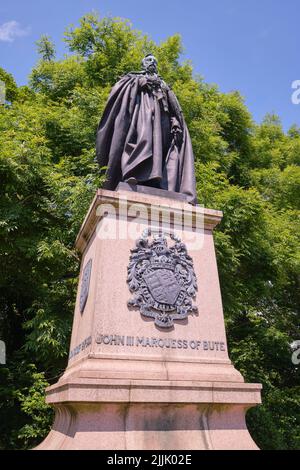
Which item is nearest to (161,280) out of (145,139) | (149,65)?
(145,139)

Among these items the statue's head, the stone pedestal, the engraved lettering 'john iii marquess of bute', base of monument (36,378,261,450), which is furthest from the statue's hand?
base of monument (36,378,261,450)

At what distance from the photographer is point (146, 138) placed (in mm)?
5457

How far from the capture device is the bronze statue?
539cm

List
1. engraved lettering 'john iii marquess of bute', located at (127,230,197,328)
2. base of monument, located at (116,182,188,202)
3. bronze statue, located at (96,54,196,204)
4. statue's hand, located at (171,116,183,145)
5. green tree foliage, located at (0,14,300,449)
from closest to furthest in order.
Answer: engraved lettering 'john iii marquess of bute', located at (127,230,197,328)
base of monument, located at (116,182,188,202)
bronze statue, located at (96,54,196,204)
statue's hand, located at (171,116,183,145)
green tree foliage, located at (0,14,300,449)

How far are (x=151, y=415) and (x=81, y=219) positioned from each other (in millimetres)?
5558

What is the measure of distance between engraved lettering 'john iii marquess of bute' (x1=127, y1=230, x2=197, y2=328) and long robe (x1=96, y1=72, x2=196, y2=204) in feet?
3.81

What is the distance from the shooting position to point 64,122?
36.6ft

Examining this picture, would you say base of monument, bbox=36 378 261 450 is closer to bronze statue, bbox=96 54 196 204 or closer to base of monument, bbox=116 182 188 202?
base of monument, bbox=116 182 188 202

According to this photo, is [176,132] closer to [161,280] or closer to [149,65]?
[149,65]

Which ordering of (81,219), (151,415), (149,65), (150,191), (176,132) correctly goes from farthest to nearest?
1. (81,219)
2. (149,65)
3. (176,132)
4. (150,191)
5. (151,415)

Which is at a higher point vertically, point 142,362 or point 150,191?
point 150,191

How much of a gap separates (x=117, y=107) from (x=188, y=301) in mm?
3118

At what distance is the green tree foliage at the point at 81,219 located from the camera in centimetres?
859
